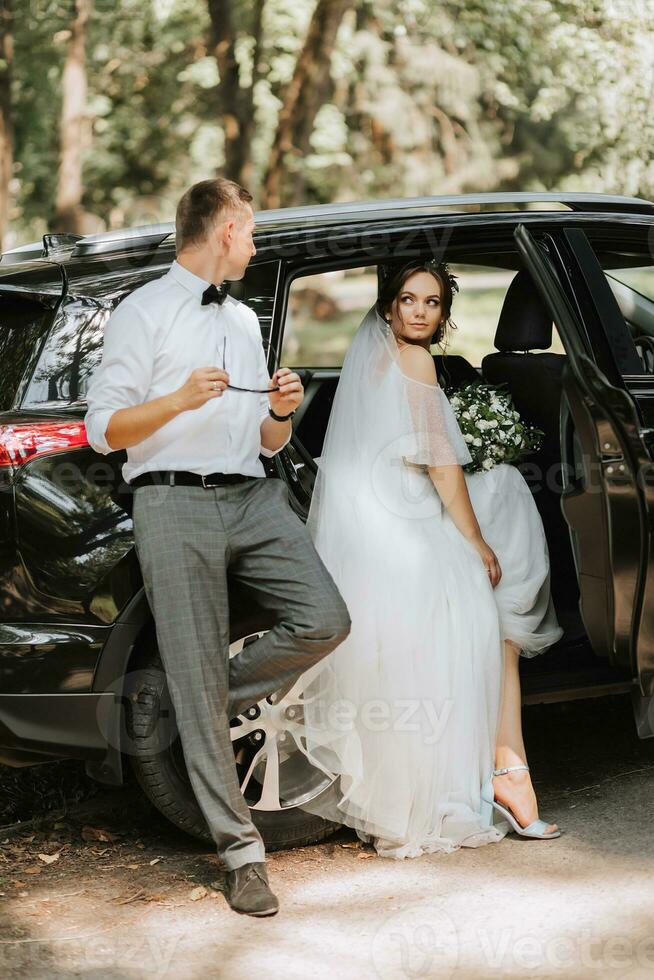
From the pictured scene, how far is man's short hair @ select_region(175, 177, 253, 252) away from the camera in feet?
11.2

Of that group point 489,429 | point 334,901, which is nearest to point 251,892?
point 334,901

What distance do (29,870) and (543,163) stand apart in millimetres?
22007

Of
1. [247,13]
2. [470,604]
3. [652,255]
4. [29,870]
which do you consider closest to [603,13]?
[247,13]

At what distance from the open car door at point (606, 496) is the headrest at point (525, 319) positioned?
1.43 feet

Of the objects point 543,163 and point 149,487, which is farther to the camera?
point 543,163

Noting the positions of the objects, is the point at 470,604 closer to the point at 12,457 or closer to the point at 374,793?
the point at 374,793

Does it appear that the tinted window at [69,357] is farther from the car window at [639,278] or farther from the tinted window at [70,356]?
the car window at [639,278]

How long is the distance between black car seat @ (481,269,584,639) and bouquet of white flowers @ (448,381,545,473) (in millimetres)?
233

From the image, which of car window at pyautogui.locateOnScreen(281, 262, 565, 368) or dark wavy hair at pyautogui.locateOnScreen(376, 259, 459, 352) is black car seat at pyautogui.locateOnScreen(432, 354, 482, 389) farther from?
car window at pyautogui.locateOnScreen(281, 262, 565, 368)

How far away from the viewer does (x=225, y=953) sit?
10.4ft

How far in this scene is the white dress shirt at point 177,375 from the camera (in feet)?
10.8

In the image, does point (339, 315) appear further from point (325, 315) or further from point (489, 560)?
point (489, 560)

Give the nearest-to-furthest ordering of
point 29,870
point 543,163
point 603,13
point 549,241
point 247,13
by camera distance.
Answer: point 29,870
point 549,241
point 603,13
point 247,13
point 543,163

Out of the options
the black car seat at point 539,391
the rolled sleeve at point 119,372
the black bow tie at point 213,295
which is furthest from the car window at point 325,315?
the rolled sleeve at point 119,372
